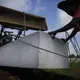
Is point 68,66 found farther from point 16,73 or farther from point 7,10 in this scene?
point 7,10

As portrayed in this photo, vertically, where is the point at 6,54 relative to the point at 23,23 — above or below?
below

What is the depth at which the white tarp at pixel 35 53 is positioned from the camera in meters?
4.61

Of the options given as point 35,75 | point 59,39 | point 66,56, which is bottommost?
point 35,75

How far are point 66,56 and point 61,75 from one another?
4.11 feet

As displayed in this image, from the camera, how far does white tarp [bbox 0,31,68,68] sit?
4.61 metres

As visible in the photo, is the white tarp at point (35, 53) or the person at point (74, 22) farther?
the white tarp at point (35, 53)

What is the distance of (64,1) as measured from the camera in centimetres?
429

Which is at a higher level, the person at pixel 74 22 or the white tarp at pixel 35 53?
the person at pixel 74 22

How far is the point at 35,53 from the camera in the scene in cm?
461

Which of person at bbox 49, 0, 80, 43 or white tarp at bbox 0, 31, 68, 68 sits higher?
person at bbox 49, 0, 80, 43

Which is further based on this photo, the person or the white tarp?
the white tarp

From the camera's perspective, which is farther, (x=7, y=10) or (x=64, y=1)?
(x=7, y=10)

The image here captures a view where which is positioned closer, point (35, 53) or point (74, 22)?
point (74, 22)

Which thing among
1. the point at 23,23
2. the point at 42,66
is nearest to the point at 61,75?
the point at 42,66
